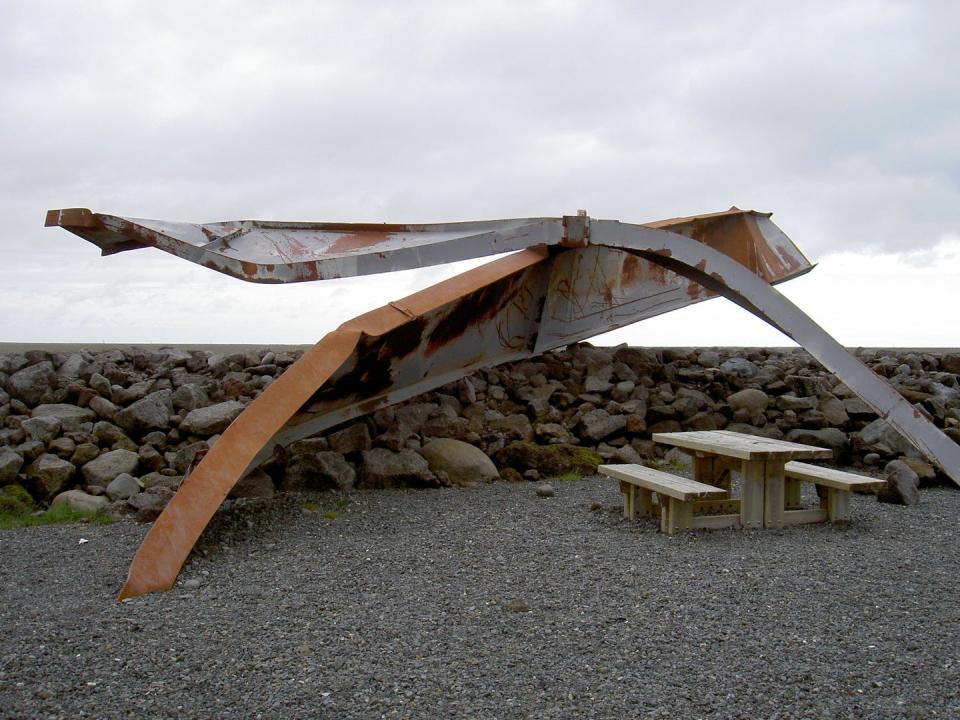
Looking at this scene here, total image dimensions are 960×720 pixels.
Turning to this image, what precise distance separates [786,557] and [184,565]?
312 centimetres

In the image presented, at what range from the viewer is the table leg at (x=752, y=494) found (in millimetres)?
5383

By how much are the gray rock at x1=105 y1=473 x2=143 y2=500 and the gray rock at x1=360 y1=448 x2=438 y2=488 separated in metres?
1.62

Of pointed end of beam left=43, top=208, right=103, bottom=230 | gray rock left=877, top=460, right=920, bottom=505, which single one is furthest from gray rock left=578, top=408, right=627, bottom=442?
pointed end of beam left=43, top=208, right=103, bottom=230

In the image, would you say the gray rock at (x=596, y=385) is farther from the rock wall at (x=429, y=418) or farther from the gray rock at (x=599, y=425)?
the gray rock at (x=599, y=425)

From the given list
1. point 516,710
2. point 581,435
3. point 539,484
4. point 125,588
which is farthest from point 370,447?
point 516,710

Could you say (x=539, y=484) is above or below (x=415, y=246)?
below

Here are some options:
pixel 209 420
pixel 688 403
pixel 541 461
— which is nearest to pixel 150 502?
pixel 209 420

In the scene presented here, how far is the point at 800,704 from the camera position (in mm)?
2949

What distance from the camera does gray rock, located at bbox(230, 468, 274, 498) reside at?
20.1 feet

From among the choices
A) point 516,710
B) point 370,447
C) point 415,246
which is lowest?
A: point 516,710

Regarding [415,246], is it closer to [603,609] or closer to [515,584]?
[515,584]

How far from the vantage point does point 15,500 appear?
616cm

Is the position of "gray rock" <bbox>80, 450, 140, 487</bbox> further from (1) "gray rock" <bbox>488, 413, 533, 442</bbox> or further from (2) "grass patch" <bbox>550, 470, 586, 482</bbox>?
(2) "grass patch" <bbox>550, 470, 586, 482</bbox>

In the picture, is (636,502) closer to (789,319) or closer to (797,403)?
(789,319)
